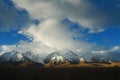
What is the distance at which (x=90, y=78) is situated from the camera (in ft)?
385

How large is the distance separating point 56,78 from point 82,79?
13.0 meters

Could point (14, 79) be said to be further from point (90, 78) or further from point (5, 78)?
point (90, 78)

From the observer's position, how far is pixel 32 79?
111 meters

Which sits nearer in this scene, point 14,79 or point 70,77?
point 14,79

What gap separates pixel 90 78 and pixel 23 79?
1246 inches

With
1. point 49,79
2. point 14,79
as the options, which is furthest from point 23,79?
point 49,79

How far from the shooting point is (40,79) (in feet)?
367

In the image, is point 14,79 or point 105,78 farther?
point 105,78

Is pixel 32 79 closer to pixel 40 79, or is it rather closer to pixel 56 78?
pixel 40 79

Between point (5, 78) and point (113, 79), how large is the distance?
49847 mm

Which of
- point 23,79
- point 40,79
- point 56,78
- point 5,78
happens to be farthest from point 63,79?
point 5,78

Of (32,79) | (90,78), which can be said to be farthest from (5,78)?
(90,78)

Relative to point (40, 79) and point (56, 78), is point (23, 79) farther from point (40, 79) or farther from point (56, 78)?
point (56, 78)

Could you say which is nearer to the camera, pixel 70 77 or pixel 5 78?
pixel 5 78
